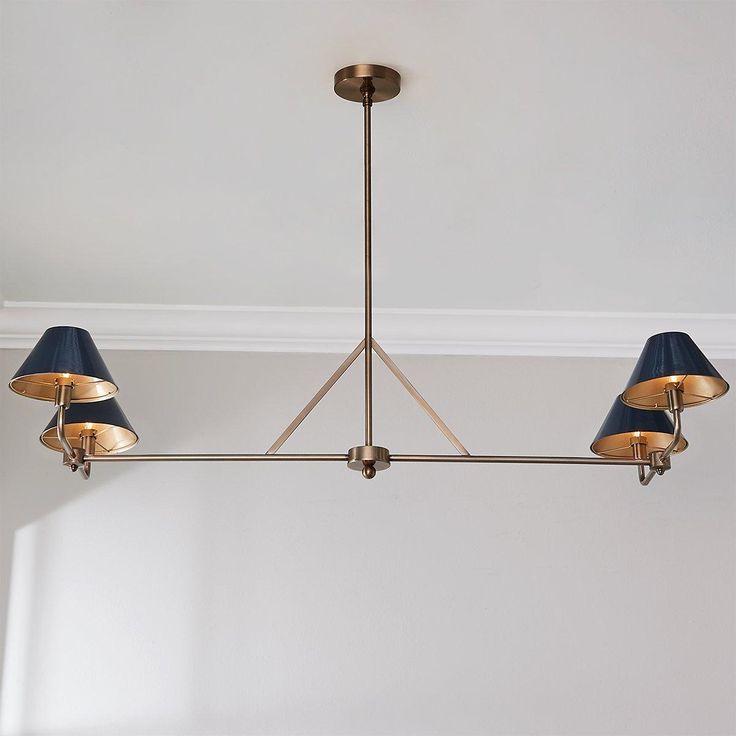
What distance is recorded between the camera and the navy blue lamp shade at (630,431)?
6.65ft

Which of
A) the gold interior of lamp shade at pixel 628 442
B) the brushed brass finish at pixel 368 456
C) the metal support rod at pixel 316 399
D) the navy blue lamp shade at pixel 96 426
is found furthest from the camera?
the gold interior of lamp shade at pixel 628 442

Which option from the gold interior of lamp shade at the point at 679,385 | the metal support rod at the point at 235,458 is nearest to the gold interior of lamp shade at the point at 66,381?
the metal support rod at the point at 235,458

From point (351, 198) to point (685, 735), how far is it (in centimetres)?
173

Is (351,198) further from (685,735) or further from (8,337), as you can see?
(685,735)

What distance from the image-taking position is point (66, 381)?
1768 millimetres

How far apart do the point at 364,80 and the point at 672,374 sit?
31.0 inches

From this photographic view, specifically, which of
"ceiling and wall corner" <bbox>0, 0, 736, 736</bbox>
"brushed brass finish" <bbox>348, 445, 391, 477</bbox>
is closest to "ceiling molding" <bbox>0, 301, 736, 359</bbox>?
"ceiling and wall corner" <bbox>0, 0, 736, 736</bbox>

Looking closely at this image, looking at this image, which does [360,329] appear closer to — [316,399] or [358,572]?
[358,572]

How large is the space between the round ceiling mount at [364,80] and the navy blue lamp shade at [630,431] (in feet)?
2.48

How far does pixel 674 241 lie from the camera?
259 cm

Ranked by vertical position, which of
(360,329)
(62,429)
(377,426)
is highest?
(360,329)

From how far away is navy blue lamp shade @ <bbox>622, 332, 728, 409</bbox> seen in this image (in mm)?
1720

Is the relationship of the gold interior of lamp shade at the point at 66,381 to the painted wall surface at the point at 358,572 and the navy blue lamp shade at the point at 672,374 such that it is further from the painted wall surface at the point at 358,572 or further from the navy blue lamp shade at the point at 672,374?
the painted wall surface at the point at 358,572

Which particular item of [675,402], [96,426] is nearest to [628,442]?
[675,402]
